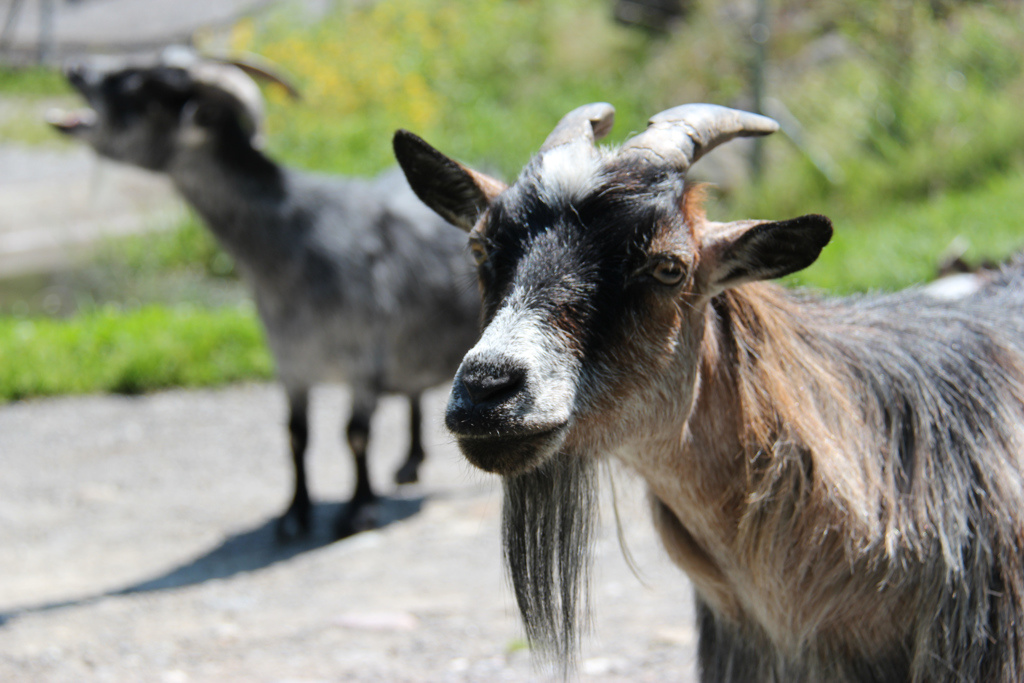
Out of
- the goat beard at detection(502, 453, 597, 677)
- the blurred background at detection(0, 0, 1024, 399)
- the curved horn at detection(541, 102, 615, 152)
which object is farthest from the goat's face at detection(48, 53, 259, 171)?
the goat beard at detection(502, 453, 597, 677)

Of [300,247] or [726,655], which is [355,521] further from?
[726,655]

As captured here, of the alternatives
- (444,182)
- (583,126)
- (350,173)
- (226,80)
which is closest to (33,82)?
(350,173)

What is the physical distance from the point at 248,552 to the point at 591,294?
3.58m

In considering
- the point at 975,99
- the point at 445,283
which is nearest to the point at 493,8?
the point at 975,99

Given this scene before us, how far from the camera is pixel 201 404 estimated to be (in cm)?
744

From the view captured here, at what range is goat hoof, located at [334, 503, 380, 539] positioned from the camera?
5266mm

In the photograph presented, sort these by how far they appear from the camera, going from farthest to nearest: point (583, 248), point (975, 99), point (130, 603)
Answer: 1. point (975, 99)
2. point (130, 603)
3. point (583, 248)

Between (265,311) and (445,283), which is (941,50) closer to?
(445,283)

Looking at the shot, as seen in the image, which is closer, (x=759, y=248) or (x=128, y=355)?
(x=759, y=248)

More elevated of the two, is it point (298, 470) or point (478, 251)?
point (478, 251)

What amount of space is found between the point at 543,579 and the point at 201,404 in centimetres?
551

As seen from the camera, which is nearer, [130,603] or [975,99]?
[130,603]

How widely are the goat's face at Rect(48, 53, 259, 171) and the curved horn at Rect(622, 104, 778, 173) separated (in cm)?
365

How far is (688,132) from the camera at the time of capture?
2408mm
